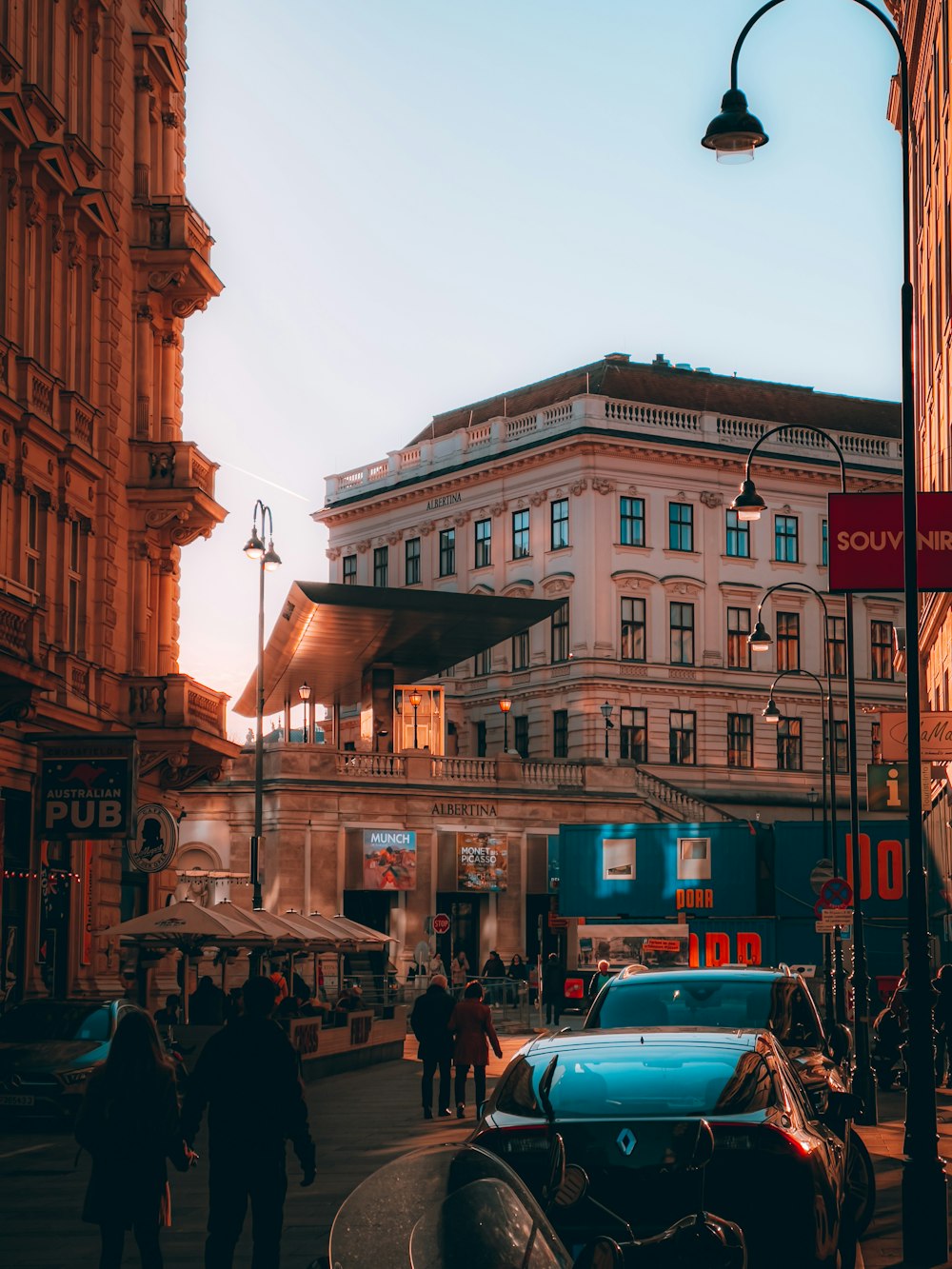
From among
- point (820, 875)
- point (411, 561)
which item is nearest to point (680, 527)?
point (411, 561)

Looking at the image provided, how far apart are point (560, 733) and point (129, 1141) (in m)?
66.5

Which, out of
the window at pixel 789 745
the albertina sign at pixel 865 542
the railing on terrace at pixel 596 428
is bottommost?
the albertina sign at pixel 865 542

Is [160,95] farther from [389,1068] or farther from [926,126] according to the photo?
[389,1068]

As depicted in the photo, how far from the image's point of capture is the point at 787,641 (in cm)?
8088

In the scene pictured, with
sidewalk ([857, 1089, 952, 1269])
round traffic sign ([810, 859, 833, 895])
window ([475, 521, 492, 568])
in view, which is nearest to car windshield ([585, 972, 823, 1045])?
sidewalk ([857, 1089, 952, 1269])

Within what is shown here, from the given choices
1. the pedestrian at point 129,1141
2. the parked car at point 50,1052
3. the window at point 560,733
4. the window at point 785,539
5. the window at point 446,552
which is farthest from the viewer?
the window at point 446,552

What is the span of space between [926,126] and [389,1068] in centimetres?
2176

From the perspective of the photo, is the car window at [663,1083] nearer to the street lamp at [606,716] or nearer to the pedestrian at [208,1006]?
the pedestrian at [208,1006]

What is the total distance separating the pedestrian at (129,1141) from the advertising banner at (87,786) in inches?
730

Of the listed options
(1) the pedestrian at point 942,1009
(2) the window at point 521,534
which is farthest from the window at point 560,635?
(1) the pedestrian at point 942,1009

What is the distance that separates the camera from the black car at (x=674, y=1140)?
8.76 metres

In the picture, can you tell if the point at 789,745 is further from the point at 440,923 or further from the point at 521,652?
the point at 440,923

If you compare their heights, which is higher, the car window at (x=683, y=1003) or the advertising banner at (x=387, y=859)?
the advertising banner at (x=387, y=859)

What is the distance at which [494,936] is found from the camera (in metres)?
67.2
